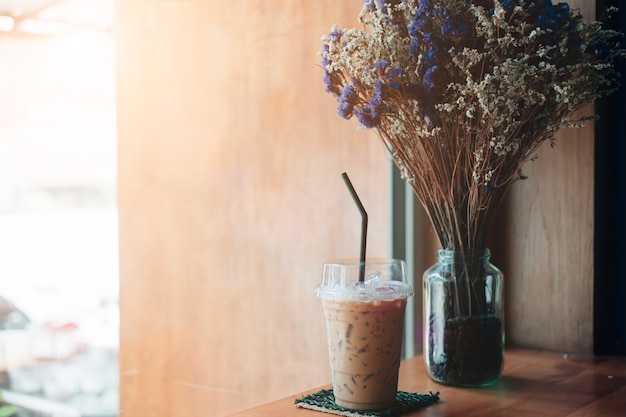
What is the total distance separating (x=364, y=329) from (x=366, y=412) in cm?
A: 14

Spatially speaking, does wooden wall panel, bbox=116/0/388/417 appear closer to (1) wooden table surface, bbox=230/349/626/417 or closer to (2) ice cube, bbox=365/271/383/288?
(1) wooden table surface, bbox=230/349/626/417

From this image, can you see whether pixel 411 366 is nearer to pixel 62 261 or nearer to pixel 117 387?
pixel 117 387

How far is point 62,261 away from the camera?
3.79 ft

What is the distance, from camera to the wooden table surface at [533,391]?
136cm

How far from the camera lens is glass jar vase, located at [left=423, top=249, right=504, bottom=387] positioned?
1526mm

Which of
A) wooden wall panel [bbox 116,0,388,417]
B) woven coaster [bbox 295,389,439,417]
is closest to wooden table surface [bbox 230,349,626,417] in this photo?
woven coaster [bbox 295,389,439,417]

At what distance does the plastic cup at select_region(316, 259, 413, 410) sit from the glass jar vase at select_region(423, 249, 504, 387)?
22 centimetres

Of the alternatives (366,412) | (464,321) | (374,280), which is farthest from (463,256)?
(366,412)

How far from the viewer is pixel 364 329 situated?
1.29 meters

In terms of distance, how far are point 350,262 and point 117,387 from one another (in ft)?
1.43

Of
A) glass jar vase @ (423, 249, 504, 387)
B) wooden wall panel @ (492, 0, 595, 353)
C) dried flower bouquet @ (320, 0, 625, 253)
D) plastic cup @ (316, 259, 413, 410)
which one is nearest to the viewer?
plastic cup @ (316, 259, 413, 410)

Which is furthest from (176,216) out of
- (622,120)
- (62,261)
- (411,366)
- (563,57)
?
(622,120)

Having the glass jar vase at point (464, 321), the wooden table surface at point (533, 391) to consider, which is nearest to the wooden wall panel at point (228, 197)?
the wooden table surface at point (533, 391)

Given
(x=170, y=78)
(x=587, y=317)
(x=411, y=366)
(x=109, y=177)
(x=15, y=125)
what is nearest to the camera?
(x=15, y=125)
